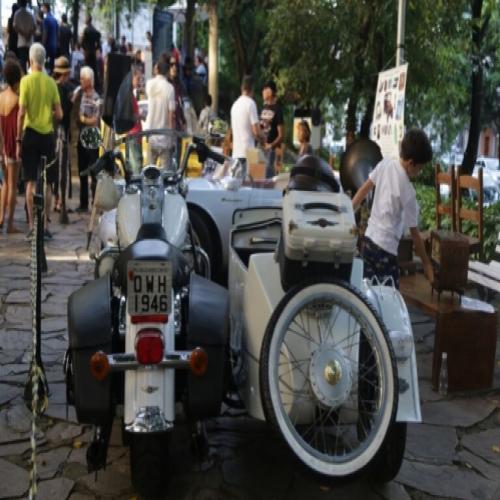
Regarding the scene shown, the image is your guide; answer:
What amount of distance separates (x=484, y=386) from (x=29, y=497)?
3.09m

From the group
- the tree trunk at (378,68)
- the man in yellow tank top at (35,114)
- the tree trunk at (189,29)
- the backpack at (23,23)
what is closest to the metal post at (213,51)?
the tree trunk at (189,29)

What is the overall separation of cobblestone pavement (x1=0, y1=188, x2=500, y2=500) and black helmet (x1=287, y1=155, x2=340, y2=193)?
1.47 metres

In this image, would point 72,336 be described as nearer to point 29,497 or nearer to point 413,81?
point 29,497

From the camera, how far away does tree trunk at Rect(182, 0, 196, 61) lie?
81.9 ft

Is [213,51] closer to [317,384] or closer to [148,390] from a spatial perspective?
[317,384]

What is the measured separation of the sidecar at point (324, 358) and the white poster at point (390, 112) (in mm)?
4072

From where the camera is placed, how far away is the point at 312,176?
5074 millimetres

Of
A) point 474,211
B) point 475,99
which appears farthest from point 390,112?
point 475,99

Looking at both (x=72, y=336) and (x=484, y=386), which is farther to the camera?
(x=484, y=386)

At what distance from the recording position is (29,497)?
3.68m

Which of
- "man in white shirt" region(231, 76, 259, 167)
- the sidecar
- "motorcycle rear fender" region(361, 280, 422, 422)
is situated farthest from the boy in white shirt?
"man in white shirt" region(231, 76, 259, 167)

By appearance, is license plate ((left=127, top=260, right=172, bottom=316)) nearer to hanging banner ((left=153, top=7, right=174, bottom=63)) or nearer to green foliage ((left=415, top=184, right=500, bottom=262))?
green foliage ((left=415, top=184, right=500, bottom=262))

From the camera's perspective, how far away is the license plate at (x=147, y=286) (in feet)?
10.7

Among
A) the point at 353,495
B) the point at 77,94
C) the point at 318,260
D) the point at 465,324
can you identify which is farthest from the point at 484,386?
the point at 77,94
